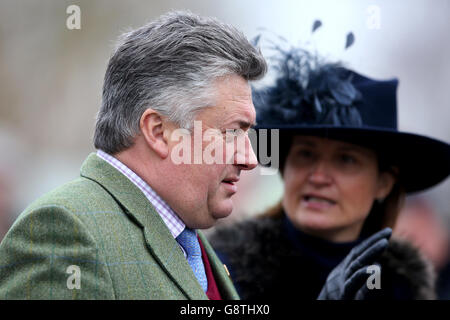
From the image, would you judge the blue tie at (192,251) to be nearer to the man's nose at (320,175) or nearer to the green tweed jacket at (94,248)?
the green tweed jacket at (94,248)

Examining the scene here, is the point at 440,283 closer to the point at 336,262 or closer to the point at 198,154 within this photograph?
the point at 336,262

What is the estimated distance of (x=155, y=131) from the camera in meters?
2.26

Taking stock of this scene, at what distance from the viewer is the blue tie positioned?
2365 millimetres

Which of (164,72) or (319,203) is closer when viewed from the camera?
(164,72)

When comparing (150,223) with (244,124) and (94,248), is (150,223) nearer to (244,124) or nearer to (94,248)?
(94,248)

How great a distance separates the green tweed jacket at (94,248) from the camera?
5.96 ft

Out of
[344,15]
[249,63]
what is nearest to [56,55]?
[344,15]

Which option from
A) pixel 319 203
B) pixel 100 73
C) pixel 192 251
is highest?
pixel 100 73

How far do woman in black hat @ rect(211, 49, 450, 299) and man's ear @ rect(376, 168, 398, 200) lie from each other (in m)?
0.03

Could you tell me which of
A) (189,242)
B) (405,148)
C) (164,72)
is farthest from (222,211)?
(405,148)

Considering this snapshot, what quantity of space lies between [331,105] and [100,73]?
5397 millimetres

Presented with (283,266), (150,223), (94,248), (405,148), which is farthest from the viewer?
(405,148)

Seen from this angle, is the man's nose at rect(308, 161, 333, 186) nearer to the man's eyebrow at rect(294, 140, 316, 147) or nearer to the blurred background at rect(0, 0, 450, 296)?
the man's eyebrow at rect(294, 140, 316, 147)

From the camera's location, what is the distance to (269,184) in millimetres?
7480
